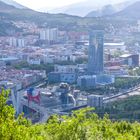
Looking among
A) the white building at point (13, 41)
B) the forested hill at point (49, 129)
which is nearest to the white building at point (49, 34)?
the white building at point (13, 41)

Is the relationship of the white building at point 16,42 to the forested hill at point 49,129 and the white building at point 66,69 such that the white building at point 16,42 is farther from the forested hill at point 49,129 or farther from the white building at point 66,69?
the forested hill at point 49,129

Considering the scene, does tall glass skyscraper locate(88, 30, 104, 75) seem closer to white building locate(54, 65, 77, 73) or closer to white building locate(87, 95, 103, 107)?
white building locate(54, 65, 77, 73)

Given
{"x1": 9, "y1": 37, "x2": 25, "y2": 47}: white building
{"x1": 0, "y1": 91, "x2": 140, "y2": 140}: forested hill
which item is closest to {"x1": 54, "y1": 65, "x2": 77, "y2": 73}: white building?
{"x1": 9, "y1": 37, "x2": 25, "y2": 47}: white building

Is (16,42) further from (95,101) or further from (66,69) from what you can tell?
(95,101)

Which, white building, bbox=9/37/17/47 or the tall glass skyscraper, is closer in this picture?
the tall glass skyscraper

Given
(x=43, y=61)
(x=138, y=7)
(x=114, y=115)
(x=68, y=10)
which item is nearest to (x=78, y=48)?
(x=43, y=61)

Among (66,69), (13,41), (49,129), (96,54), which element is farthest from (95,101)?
(13,41)

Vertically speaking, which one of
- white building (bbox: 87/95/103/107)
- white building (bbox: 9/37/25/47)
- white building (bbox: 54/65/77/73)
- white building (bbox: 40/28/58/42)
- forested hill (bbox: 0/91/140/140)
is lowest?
white building (bbox: 87/95/103/107)

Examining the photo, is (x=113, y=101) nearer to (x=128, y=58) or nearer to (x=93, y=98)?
(x=93, y=98)
